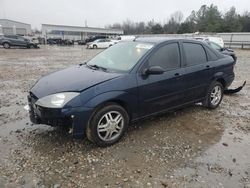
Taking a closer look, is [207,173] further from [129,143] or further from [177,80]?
[177,80]

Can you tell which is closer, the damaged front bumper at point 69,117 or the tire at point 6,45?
the damaged front bumper at point 69,117

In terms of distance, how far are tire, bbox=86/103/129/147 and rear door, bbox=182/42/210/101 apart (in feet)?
→ 5.27

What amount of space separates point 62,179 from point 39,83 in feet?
5.65

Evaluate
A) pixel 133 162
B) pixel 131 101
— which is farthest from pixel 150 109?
pixel 133 162

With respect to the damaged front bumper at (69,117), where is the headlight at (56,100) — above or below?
above

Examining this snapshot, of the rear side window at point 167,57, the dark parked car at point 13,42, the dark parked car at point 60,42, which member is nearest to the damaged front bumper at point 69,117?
the rear side window at point 167,57

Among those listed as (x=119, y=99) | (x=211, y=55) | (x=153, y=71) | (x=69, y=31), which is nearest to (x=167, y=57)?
(x=153, y=71)

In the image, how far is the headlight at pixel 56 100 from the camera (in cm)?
326

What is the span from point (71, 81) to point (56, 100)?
450 millimetres

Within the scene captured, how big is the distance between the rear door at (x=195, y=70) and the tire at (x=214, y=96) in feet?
0.63

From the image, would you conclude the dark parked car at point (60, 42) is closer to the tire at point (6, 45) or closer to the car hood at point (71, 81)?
the tire at point (6, 45)

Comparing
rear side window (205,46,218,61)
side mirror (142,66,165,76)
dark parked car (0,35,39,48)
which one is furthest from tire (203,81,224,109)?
dark parked car (0,35,39,48)

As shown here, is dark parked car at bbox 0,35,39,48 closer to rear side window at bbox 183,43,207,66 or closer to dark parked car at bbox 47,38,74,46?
dark parked car at bbox 47,38,74,46

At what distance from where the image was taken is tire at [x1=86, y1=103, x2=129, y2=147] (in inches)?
136
